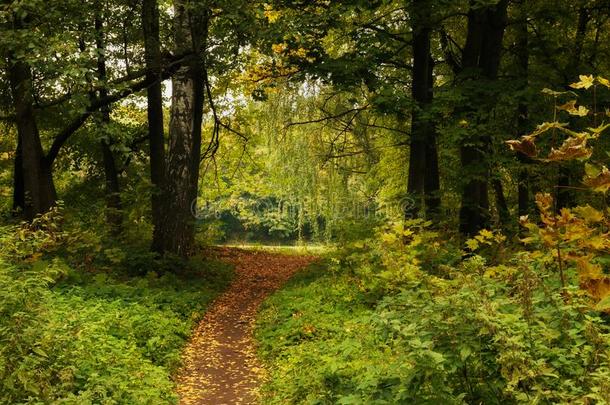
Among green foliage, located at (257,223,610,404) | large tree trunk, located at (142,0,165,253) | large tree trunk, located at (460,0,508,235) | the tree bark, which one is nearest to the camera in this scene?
green foliage, located at (257,223,610,404)

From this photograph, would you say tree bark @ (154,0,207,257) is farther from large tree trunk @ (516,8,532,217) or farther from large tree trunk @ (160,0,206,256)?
large tree trunk @ (516,8,532,217)

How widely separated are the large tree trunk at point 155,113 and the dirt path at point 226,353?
7.85ft

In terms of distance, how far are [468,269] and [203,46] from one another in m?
8.63

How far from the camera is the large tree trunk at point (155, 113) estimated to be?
11438 mm

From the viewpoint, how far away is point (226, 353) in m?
8.35

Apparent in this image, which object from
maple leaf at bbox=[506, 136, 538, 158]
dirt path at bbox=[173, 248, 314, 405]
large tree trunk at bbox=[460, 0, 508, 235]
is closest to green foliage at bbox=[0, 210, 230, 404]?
dirt path at bbox=[173, 248, 314, 405]

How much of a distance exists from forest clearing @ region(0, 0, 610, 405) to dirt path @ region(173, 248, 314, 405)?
46mm

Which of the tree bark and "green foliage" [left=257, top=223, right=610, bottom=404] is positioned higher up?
the tree bark

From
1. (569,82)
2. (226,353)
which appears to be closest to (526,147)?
(226,353)

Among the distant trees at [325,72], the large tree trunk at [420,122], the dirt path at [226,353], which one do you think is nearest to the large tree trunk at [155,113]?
the distant trees at [325,72]

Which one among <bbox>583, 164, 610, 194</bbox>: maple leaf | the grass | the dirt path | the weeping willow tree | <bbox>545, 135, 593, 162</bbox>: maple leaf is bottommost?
the dirt path

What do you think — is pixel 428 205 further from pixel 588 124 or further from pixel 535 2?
pixel 535 2

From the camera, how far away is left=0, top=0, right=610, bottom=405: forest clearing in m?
3.70

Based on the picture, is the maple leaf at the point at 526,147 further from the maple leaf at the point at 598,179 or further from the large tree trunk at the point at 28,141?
the large tree trunk at the point at 28,141
